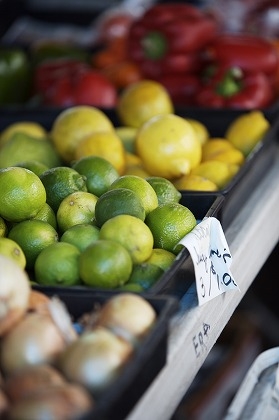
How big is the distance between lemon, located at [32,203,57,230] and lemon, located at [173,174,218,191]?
38 cm

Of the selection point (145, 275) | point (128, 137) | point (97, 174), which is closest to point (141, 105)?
point (128, 137)

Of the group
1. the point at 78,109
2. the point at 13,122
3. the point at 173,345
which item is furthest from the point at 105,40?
the point at 173,345

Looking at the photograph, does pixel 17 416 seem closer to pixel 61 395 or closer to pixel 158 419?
pixel 61 395

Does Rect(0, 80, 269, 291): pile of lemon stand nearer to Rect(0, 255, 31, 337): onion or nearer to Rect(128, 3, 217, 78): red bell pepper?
Rect(0, 255, 31, 337): onion

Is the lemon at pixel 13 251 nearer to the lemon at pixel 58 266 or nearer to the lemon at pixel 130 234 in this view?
the lemon at pixel 58 266

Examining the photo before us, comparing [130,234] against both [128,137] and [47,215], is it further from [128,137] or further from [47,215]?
[128,137]

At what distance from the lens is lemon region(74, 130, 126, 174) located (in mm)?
1937

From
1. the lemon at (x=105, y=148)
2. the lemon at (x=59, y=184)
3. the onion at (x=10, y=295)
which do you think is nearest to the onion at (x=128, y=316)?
the onion at (x=10, y=295)

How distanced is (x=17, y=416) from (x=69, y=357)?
0.12m

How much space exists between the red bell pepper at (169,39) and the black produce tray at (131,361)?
161 centimetres

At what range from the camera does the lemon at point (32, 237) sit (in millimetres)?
1420

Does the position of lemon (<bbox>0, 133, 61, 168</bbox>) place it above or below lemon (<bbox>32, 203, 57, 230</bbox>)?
below

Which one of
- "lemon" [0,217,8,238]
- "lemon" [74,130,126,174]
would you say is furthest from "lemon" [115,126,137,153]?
"lemon" [0,217,8,238]

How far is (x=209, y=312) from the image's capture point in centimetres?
142
